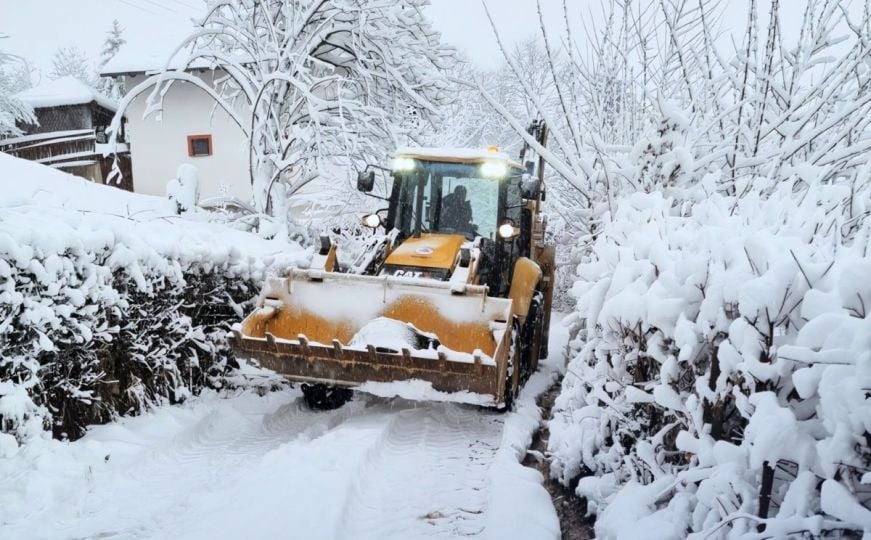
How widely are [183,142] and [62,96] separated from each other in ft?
30.8

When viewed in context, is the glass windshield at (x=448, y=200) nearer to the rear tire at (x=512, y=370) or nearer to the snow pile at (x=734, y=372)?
the rear tire at (x=512, y=370)

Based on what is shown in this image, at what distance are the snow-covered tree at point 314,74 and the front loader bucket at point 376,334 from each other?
515 centimetres

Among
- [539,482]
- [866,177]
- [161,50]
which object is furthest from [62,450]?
[161,50]

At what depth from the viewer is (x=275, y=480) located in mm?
4281

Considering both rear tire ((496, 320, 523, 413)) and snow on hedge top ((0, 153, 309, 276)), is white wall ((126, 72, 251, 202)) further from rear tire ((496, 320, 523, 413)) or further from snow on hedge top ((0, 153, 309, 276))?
rear tire ((496, 320, 523, 413))

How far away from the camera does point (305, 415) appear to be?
6316mm

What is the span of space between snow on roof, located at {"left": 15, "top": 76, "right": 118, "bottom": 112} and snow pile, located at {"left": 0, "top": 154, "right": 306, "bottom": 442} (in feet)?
77.0

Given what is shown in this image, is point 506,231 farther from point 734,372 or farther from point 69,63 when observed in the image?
point 69,63

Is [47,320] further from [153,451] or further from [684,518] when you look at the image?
[684,518]

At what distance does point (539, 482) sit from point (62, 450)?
3.39 metres

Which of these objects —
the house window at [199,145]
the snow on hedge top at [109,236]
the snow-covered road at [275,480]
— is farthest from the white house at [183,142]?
the snow-covered road at [275,480]

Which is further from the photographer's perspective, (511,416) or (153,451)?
(511,416)

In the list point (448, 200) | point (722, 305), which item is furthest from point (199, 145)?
point (722, 305)

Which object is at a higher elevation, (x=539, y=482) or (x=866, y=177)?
(x=866, y=177)
